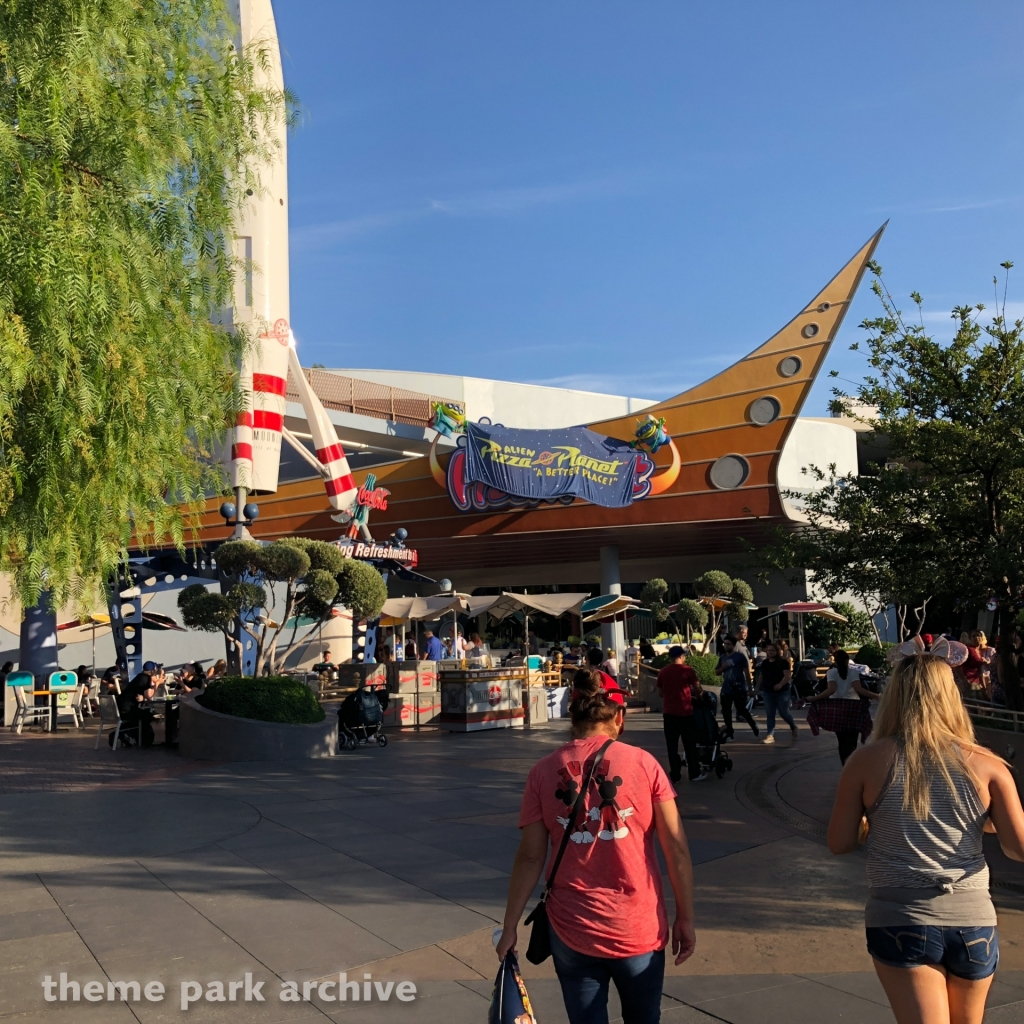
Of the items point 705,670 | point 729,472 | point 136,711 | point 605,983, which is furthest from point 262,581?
point 729,472

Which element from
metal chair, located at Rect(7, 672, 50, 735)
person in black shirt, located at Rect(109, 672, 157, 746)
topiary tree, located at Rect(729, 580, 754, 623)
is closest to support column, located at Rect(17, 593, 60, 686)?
metal chair, located at Rect(7, 672, 50, 735)

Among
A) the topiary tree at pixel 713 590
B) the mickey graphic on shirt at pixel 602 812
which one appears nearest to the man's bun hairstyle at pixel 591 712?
the mickey graphic on shirt at pixel 602 812

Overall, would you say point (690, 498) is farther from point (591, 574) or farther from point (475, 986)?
point (475, 986)

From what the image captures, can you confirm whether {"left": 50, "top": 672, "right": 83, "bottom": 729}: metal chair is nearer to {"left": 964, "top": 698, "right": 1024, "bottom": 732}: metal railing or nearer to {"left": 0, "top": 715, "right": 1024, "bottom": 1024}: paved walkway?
{"left": 0, "top": 715, "right": 1024, "bottom": 1024}: paved walkway

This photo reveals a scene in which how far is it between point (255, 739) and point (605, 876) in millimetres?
11320

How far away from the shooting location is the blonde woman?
299 centimetres

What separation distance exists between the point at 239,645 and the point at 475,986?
47.0 ft

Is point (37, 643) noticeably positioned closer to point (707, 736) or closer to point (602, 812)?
point (707, 736)

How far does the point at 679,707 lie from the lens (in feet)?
36.9

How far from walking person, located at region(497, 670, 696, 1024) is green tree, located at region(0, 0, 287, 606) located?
13.1 ft

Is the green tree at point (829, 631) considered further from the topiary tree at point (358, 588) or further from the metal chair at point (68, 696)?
the metal chair at point (68, 696)

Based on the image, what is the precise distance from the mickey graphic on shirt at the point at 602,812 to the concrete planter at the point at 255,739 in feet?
36.5

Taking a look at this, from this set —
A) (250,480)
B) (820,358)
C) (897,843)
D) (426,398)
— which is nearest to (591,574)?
(426,398)

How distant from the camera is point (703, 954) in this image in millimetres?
5430
